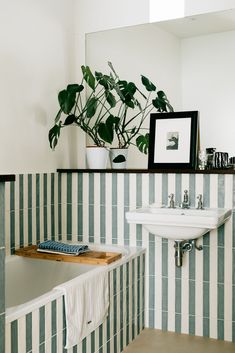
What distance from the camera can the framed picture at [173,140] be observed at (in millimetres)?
2918

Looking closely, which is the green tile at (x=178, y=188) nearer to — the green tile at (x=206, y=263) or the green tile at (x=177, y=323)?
the green tile at (x=206, y=263)

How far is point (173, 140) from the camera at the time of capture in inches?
117

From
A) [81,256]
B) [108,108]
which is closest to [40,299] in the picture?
[81,256]

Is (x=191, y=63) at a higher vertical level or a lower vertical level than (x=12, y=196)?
higher

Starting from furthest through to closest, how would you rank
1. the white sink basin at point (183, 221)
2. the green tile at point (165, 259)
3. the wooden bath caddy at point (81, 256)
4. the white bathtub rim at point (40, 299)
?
the green tile at point (165, 259) < the wooden bath caddy at point (81, 256) < the white sink basin at point (183, 221) < the white bathtub rim at point (40, 299)

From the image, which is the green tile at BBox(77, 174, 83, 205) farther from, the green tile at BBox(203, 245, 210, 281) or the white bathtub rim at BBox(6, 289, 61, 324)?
the white bathtub rim at BBox(6, 289, 61, 324)

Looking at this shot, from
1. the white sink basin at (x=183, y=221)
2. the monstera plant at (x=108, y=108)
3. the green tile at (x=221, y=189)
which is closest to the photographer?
the white sink basin at (x=183, y=221)

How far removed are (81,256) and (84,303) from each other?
51cm

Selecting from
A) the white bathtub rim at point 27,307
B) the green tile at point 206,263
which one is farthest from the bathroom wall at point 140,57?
the white bathtub rim at point 27,307

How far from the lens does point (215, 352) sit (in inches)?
106

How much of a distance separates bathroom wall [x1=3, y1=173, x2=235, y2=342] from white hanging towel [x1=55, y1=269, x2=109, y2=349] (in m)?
0.65

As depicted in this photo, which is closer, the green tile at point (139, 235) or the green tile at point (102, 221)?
the green tile at point (139, 235)

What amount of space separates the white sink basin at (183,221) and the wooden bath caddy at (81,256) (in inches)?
10.2

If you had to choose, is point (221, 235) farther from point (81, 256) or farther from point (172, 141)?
point (81, 256)
